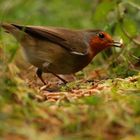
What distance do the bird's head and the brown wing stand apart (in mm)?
164

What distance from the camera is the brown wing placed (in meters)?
6.23

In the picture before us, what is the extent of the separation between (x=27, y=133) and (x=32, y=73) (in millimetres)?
3830

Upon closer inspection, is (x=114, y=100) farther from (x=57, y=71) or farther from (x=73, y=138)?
(x=57, y=71)

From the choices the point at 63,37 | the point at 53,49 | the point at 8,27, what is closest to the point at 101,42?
the point at 63,37

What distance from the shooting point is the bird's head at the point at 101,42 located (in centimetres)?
706

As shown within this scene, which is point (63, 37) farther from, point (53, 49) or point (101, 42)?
point (101, 42)

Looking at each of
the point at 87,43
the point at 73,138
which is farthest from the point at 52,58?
the point at 73,138

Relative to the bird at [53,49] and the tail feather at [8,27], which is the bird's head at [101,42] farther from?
the tail feather at [8,27]

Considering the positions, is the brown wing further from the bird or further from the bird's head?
the bird's head

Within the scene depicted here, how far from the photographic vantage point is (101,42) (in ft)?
23.4

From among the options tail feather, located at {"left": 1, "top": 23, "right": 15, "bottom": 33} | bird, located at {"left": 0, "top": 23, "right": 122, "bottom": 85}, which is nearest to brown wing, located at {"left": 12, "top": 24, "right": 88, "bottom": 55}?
bird, located at {"left": 0, "top": 23, "right": 122, "bottom": 85}

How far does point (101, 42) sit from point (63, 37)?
73 centimetres

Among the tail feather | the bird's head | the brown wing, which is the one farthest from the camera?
the bird's head

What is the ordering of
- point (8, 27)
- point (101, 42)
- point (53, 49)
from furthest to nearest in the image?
point (101, 42) → point (53, 49) → point (8, 27)
